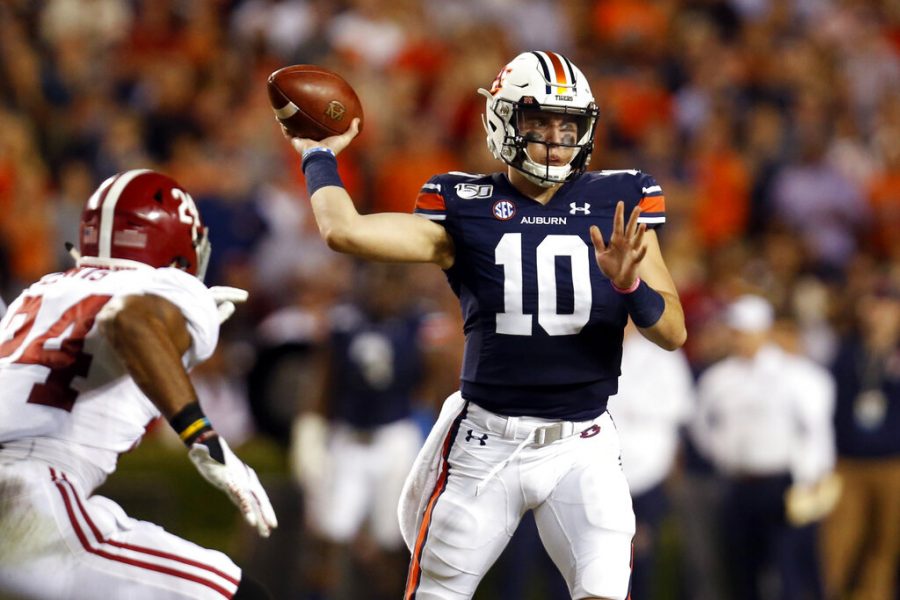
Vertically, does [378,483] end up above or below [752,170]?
below

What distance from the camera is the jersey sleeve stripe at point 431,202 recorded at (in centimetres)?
416

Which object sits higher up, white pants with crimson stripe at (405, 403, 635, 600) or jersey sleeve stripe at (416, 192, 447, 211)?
jersey sleeve stripe at (416, 192, 447, 211)

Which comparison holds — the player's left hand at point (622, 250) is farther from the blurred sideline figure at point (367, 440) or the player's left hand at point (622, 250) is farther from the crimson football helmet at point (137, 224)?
the blurred sideline figure at point (367, 440)

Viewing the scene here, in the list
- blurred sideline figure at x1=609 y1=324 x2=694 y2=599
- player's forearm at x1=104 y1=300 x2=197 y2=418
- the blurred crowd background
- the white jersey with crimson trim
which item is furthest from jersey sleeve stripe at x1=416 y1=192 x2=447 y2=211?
the blurred crowd background

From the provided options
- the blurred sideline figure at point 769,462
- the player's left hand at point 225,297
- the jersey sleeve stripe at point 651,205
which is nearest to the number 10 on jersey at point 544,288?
the jersey sleeve stripe at point 651,205

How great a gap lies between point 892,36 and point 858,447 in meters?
4.54

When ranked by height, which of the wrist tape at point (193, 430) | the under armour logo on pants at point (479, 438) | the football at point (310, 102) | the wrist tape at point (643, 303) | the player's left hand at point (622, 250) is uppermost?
the football at point (310, 102)

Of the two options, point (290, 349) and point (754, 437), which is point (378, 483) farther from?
point (754, 437)

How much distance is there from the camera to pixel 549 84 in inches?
164

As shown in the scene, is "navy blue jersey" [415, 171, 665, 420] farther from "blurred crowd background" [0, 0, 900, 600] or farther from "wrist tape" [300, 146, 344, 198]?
"blurred crowd background" [0, 0, 900, 600]

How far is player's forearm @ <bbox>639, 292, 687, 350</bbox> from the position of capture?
3994 millimetres

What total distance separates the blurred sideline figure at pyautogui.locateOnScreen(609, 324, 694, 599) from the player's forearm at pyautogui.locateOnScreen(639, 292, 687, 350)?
11.7ft

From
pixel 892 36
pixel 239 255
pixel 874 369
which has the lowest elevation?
pixel 874 369

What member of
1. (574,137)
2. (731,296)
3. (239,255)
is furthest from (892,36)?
(574,137)
